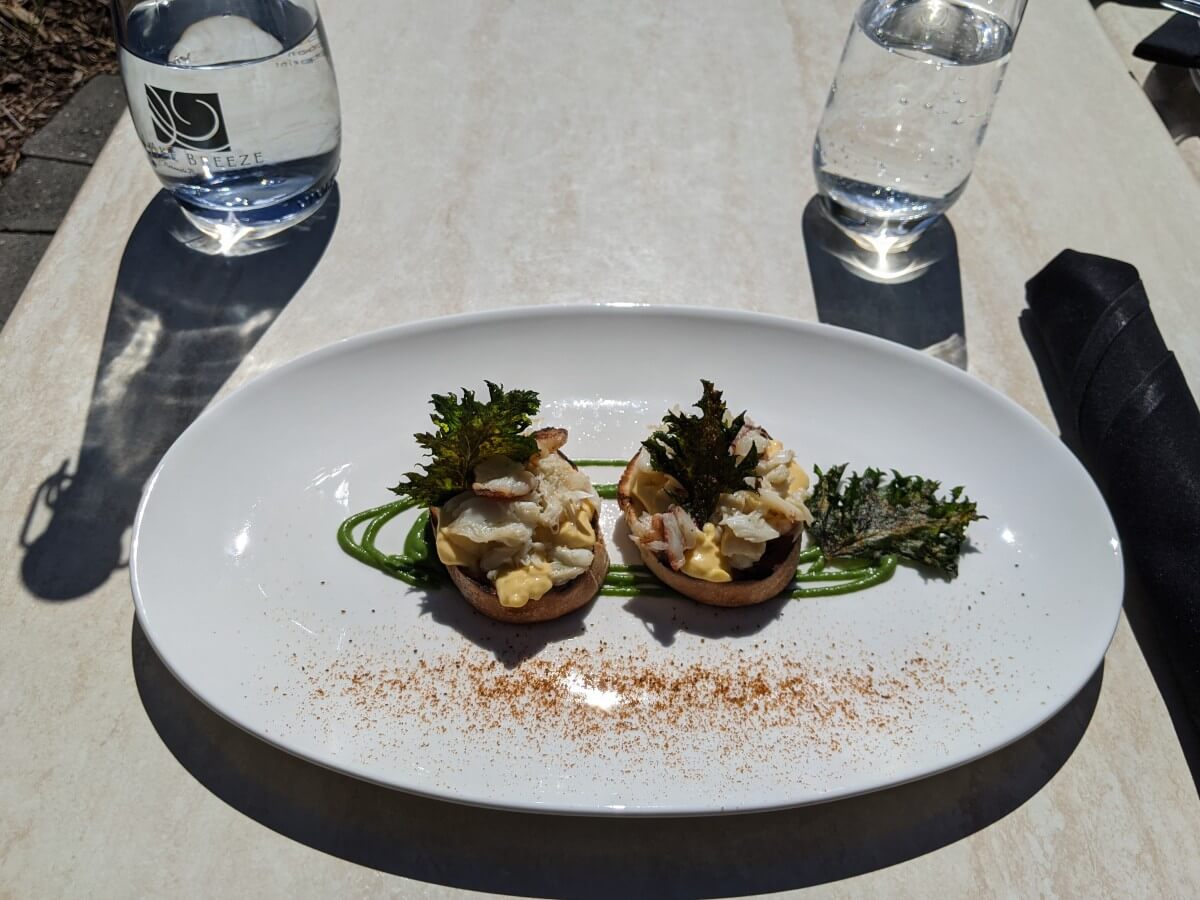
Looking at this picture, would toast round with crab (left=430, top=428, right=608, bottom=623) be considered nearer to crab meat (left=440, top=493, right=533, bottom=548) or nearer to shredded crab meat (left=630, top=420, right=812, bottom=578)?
crab meat (left=440, top=493, right=533, bottom=548)

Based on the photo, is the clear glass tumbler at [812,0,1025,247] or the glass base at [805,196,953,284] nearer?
Answer: the clear glass tumbler at [812,0,1025,247]

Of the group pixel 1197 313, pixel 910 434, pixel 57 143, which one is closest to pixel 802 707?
pixel 910 434

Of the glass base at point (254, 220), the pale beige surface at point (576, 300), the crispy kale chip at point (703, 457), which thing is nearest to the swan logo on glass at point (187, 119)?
the glass base at point (254, 220)

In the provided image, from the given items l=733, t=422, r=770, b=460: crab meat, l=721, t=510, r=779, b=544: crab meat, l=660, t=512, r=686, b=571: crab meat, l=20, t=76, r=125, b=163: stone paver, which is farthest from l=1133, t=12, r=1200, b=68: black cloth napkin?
l=20, t=76, r=125, b=163: stone paver

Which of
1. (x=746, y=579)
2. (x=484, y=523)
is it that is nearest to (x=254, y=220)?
(x=484, y=523)

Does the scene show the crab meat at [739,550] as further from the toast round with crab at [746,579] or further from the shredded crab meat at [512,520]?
the shredded crab meat at [512,520]

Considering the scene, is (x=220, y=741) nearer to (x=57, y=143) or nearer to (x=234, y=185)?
(x=234, y=185)
